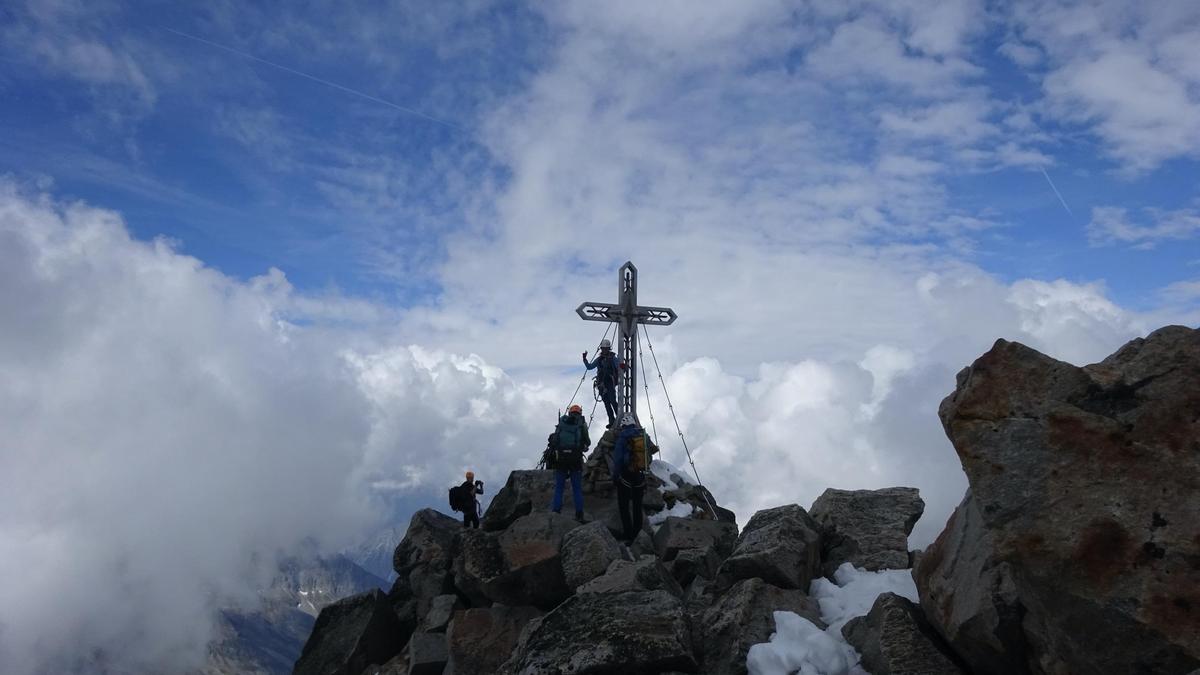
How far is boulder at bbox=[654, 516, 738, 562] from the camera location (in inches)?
690

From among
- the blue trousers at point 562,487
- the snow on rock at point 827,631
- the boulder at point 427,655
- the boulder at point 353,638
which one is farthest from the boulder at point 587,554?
the boulder at point 353,638

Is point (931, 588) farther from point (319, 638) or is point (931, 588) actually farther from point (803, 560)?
point (319, 638)

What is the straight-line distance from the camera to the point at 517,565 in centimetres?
1573

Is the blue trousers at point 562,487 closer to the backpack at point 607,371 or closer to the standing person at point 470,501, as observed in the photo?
the standing person at point 470,501

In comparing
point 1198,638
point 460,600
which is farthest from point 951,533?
point 460,600

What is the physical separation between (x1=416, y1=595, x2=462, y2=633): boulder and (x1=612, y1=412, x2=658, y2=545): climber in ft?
14.9

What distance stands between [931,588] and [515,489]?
1465cm

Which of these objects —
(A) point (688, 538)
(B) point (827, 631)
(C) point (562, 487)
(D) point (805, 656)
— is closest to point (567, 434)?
(C) point (562, 487)

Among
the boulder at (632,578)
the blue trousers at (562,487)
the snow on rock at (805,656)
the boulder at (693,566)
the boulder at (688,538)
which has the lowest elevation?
the snow on rock at (805,656)

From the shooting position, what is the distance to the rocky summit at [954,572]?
739 centimetres

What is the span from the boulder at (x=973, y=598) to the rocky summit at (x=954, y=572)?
1.0 inches

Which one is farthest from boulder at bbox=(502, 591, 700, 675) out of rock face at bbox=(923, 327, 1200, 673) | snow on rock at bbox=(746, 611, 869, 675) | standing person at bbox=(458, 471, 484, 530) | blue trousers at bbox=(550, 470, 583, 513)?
standing person at bbox=(458, 471, 484, 530)

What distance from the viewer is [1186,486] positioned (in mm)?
7480

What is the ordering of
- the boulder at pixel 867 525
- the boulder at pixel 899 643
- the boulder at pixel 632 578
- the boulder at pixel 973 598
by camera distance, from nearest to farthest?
the boulder at pixel 973 598 < the boulder at pixel 899 643 < the boulder at pixel 632 578 < the boulder at pixel 867 525
